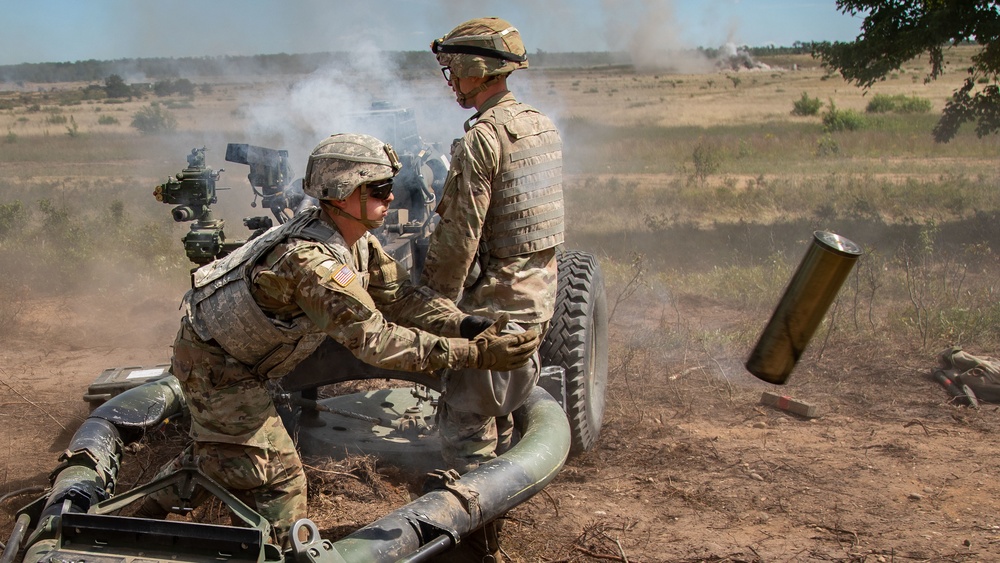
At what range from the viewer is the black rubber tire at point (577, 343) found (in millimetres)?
4996

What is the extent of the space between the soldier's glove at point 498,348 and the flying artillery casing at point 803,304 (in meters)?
1.31

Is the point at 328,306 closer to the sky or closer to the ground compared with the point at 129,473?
closer to the sky

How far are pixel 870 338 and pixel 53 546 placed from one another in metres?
5.90

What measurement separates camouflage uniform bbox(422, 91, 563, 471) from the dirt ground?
0.64 m

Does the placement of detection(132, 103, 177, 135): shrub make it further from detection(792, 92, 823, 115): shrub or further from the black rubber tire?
the black rubber tire

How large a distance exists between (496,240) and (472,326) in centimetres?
50

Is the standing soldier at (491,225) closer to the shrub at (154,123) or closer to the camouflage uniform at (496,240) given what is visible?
the camouflage uniform at (496,240)

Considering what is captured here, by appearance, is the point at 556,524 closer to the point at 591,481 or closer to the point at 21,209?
the point at 591,481

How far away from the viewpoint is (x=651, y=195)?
1565 cm

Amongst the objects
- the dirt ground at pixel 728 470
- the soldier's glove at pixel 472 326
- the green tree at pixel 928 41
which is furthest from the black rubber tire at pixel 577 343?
the green tree at pixel 928 41

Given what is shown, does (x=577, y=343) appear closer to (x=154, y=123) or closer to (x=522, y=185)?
(x=522, y=185)

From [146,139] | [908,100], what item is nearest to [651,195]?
[146,139]

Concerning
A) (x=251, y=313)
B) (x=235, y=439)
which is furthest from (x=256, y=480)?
(x=251, y=313)

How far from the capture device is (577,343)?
16.5ft
